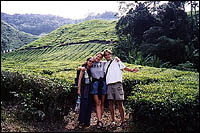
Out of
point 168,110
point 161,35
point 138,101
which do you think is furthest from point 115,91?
point 161,35

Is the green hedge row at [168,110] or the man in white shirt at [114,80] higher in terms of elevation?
the man in white shirt at [114,80]

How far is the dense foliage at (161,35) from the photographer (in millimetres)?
14922

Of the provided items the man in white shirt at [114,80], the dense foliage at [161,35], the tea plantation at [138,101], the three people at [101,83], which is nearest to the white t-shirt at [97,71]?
the three people at [101,83]

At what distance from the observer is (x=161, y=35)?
16547 mm

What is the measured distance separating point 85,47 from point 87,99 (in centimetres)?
1834

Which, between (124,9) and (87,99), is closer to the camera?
(87,99)

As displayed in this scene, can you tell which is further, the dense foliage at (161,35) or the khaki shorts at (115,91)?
the dense foliage at (161,35)

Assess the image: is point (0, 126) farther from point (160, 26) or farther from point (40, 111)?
point (160, 26)

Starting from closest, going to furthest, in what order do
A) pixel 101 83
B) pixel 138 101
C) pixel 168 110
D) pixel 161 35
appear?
pixel 168 110
pixel 138 101
pixel 101 83
pixel 161 35

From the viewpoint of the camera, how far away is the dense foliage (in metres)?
14.9

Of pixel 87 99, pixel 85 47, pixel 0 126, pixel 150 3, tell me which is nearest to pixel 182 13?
pixel 150 3

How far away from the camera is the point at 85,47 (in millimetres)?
22156

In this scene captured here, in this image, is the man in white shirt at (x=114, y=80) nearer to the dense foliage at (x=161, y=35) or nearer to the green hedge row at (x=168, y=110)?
the green hedge row at (x=168, y=110)

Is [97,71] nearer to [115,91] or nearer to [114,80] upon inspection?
[114,80]
